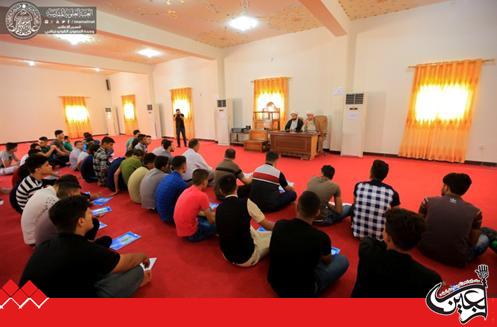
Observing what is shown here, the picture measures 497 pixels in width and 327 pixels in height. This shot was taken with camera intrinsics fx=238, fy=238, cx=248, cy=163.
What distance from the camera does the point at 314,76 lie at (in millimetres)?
7215

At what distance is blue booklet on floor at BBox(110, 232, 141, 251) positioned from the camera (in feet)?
8.34

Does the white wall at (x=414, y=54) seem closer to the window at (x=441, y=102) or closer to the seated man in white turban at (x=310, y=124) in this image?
the window at (x=441, y=102)

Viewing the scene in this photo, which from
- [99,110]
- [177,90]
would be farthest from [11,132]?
[177,90]

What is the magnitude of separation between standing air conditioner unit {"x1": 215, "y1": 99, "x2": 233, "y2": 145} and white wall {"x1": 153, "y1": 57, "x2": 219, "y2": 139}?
2.49ft

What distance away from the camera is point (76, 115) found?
41.9 ft

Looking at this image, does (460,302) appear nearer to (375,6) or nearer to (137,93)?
(375,6)

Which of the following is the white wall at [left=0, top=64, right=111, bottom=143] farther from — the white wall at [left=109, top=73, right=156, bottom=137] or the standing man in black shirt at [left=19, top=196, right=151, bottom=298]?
the standing man in black shirt at [left=19, top=196, right=151, bottom=298]

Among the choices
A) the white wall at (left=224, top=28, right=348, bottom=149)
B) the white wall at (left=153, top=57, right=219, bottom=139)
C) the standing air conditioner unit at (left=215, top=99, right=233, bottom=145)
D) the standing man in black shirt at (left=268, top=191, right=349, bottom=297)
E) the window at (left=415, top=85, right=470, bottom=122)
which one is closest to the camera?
the standing man in black shirt at (left=268, top=191, right=349, bottom=297)

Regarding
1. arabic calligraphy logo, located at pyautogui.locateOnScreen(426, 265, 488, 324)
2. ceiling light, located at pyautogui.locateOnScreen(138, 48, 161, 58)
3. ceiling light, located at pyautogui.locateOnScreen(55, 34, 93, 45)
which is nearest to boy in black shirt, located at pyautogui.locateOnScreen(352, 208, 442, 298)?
arabic calligraphy logo, located at pyautogui.locateOnScreen(426, 265, 488, 324)

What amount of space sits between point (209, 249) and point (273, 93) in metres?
6.64

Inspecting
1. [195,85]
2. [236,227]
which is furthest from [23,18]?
[195,85]

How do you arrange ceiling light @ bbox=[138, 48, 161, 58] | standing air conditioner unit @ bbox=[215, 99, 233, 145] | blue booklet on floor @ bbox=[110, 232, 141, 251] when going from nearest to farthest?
blue booklet on floor @ bbox=[110, 232, 141, 251] → ceiling light @ bbox=[138, 48, 161, 58] → standing air conditioner unit @ bbox=[215, 99, 233, 145]

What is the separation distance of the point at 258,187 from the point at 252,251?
1117 millimetres

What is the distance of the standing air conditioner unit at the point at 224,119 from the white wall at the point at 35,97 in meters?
8.86
